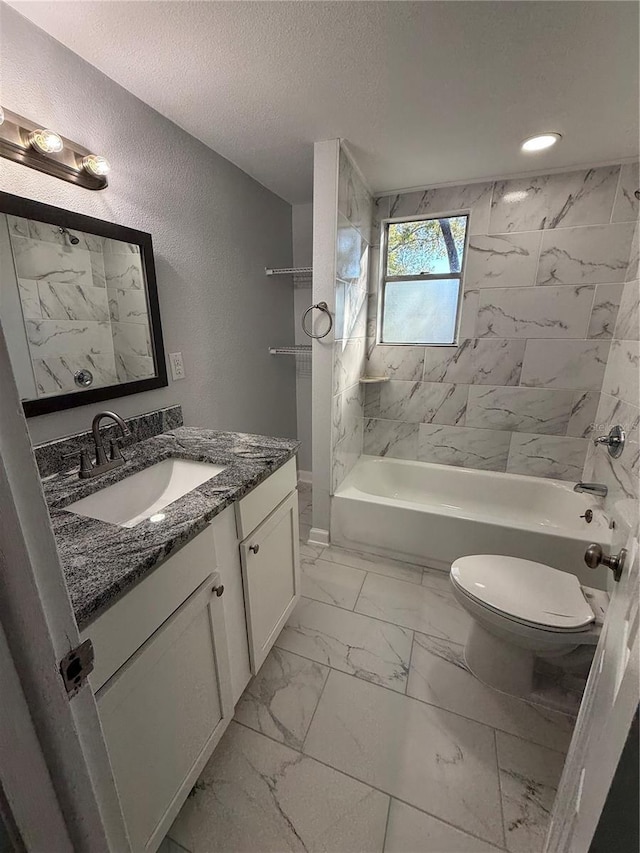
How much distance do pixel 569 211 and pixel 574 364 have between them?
89 cm

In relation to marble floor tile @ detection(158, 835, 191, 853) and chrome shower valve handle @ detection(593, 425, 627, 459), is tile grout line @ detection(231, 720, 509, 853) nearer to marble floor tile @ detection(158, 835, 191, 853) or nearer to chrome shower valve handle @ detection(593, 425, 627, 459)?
marble floor tile @ detection(158, 835, 191, 853)

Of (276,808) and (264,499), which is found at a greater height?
(264,499)

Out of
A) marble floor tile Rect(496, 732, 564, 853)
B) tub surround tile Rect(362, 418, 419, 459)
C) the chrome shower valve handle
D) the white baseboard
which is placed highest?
the chrome shower valve handle

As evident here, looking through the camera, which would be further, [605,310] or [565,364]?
[565,364]

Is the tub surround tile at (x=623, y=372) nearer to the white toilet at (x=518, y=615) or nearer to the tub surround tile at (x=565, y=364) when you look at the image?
the tub surround tile at (x=565, y=364)

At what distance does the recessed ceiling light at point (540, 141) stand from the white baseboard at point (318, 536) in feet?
7.82

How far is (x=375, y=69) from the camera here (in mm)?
1222

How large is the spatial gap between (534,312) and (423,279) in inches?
29.7

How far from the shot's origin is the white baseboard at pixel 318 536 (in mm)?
2307

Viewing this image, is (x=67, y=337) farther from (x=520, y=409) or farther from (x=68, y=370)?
(x=520, y=409)

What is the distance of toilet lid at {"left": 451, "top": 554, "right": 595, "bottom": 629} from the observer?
1231 mm

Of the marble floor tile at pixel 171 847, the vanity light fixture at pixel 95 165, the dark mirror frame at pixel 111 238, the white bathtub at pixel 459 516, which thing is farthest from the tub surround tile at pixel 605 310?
the marble floor tile at pixel 171 847

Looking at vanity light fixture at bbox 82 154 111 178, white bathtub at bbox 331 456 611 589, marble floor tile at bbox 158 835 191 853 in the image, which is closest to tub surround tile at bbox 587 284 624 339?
white bathtub at bbox 331 456 611 589

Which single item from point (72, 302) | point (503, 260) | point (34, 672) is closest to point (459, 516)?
point (503, 260)
